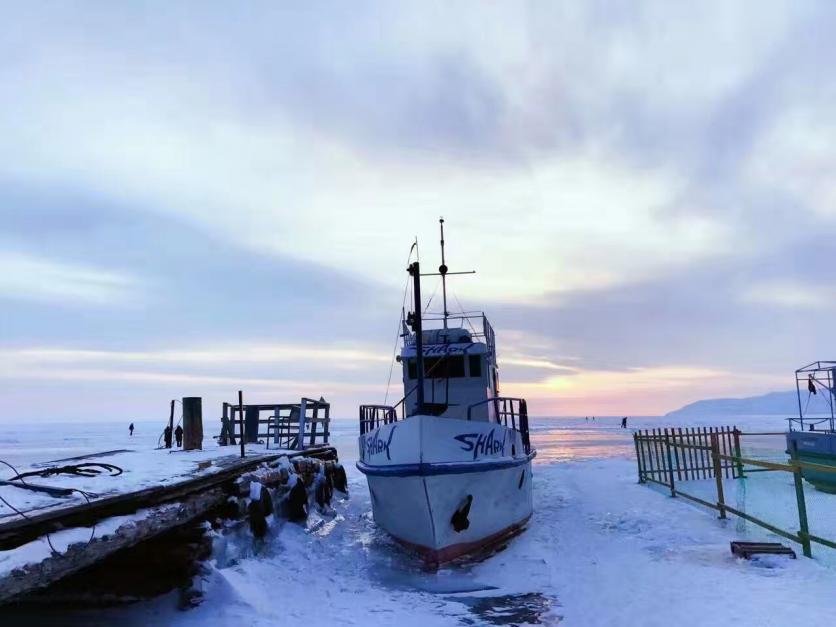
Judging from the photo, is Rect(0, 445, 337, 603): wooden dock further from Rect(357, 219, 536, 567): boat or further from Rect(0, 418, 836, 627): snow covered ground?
Rect(357, 219, 536, 567): boat

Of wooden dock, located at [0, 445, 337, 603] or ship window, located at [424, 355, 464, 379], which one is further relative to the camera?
ship window, located at [424, 355, 464, 379]

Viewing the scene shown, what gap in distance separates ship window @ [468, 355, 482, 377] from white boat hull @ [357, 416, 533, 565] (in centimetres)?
251

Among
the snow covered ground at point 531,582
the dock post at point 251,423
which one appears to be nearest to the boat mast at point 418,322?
the snow covered ground at point 531,582

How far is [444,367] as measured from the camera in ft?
47.4

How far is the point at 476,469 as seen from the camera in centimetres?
1056

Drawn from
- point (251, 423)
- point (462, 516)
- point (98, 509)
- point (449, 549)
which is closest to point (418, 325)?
point (462, 516)

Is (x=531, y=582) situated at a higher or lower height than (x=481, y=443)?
lower

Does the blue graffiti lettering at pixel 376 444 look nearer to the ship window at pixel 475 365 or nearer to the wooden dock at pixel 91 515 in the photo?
the wooden dock at pixel 91 515

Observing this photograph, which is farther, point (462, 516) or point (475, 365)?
point (475, 365)

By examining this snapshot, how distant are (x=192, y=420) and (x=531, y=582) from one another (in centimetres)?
927

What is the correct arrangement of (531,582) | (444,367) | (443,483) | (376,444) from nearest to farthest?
1. (531,582)
2. (443,483)
3. (376,444)
4. (444,367)

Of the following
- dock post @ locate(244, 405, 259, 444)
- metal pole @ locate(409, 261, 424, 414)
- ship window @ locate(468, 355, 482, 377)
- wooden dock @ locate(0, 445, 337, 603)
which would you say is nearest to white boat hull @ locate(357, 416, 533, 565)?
metal pole @ locate(409, 261, 424, 414)

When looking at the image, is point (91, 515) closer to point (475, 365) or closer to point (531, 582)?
point (531, 582)

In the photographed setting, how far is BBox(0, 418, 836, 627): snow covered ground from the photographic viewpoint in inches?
283
